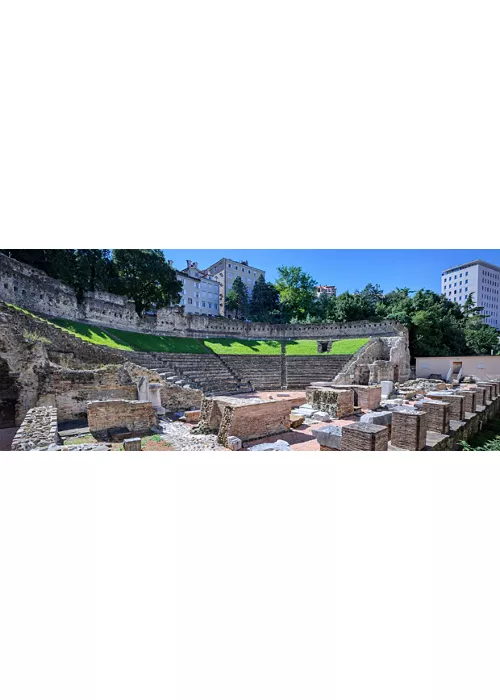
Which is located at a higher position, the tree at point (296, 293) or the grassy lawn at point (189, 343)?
the tree at point (296, 293)

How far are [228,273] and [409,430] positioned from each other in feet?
130

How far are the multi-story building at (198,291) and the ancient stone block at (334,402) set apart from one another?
27.5 meters

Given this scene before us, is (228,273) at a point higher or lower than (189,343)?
higher

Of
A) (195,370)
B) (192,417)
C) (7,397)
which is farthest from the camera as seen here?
(195,370)

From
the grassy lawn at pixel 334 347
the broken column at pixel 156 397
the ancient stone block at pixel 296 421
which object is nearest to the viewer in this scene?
the ancient stone block at pixel 296 421

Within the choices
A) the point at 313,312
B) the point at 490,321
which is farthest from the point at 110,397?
the point at 490,321

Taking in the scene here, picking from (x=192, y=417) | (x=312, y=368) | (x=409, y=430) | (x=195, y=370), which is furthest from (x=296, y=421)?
(x=312, y=368)

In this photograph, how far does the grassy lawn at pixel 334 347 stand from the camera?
21797mm

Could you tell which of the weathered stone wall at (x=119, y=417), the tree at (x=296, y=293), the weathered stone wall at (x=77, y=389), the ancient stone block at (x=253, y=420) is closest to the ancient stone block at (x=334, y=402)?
the ancient stone block at (x=253, y=420)

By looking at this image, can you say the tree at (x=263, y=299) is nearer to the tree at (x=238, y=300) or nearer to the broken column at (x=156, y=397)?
the tree at (x=238, y=300)

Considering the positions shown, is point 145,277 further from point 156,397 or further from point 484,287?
point 484,287

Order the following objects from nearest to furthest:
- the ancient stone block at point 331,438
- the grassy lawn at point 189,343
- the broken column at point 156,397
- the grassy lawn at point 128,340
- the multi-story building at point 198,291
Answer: the ancient stone block at point 331,438 < the broken column at point 156,397 < the grassy lawn at point 128,340 < the grassy lawn at point 189,343 < the multi-story building at point 198,291

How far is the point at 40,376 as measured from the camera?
829 centimetres

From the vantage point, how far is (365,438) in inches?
180
